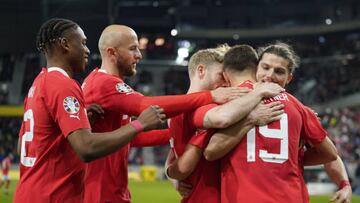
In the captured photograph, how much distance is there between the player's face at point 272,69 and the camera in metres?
4.22

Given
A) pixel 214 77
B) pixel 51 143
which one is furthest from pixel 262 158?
pixel 51 143

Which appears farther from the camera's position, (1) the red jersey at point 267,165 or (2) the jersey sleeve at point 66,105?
(1) the red jersey at point 267,165

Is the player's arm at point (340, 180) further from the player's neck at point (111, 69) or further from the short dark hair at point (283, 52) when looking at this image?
the player's neck at point (111, 69)

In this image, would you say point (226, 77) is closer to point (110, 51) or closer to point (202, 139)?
point (202, 139)

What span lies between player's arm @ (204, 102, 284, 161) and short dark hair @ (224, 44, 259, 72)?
0.33 m

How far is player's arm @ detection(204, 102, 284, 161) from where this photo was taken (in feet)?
12.6

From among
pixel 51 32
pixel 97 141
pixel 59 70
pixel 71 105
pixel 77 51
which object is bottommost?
pixel 97 141

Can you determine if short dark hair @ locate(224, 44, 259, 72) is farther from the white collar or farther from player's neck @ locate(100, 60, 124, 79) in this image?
the white collar

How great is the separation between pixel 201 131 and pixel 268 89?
55cm

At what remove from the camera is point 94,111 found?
4.28 meters

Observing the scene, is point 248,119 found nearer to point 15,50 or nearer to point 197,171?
point 197,171

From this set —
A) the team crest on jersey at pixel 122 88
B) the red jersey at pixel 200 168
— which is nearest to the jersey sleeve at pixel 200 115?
the red jersey at pixel 200 168

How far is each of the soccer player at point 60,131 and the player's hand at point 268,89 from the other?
27.1 inches

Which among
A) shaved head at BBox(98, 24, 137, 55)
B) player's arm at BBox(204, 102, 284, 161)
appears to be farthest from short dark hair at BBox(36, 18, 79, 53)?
player's arm at BBox(204, 102, 284, 161)
